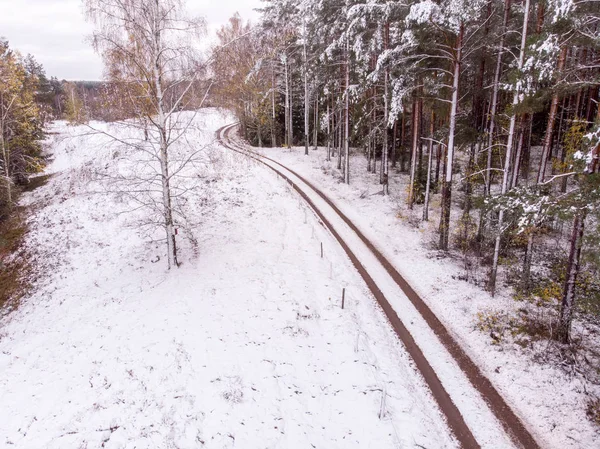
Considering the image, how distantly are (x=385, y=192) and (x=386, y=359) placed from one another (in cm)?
1655

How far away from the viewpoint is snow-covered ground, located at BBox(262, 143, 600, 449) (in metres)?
8.34

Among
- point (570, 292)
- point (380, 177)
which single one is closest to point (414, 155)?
point (380, 177)

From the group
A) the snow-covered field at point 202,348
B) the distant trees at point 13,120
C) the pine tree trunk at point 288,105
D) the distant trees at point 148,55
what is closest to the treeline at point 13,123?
the distant trees at point 13,120

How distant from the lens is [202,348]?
10.4m

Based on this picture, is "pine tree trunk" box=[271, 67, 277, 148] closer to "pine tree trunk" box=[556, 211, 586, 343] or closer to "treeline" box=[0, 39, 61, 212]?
"treeline" box=[0, 39, 61, 212]

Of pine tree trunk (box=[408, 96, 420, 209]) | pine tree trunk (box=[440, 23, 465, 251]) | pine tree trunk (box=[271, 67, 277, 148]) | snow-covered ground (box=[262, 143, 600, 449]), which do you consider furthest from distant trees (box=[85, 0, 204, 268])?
pine tree trunk (box=[271, 67, 277, 148])

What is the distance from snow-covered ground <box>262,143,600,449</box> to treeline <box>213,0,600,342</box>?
1.28 metres

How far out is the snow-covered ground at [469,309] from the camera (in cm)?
834

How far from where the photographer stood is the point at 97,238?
62.7 feet

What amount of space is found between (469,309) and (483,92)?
44.8 ft

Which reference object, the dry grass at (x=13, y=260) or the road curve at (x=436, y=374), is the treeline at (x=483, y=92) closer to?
the road curve at (x=436, y=374)

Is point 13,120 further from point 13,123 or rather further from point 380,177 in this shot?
point 380,177

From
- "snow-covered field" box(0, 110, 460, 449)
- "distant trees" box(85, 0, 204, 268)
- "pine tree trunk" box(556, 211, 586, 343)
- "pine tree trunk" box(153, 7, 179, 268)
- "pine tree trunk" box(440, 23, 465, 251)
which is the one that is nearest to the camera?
"snow-covered field" box(0, 110, 460, 449)

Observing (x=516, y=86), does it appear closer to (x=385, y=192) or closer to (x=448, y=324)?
(x=448, y=324)
